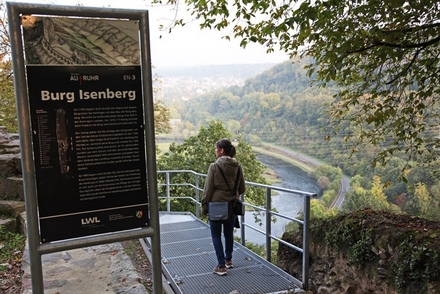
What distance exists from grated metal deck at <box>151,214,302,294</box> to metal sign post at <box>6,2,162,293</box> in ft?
6.63

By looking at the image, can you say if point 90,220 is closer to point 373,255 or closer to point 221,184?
point 221,184

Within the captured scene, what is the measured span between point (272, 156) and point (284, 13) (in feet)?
87.5

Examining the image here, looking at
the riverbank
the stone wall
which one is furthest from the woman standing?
the riverbank

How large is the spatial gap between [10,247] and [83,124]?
3507 millimetres

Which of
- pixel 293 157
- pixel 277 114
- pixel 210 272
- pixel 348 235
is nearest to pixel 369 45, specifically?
pixel 348 235

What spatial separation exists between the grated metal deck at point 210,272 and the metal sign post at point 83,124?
2.02 m

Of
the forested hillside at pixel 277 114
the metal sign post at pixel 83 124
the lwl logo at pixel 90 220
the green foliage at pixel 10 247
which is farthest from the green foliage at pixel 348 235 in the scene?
the forested hillside at pixel 277 114

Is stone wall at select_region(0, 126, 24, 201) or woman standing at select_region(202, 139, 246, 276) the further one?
stone wall at select_region(0, 126, 24, 201)

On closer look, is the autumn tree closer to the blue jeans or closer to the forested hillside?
the blue jeans

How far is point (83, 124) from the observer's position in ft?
7.09

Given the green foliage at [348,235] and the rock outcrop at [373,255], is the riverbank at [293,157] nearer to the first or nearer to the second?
the green foliage at [348,235]

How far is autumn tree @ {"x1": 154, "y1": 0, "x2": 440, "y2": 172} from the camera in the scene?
413 cm

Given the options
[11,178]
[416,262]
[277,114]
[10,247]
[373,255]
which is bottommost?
[10,247]

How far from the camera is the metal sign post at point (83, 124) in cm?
206
